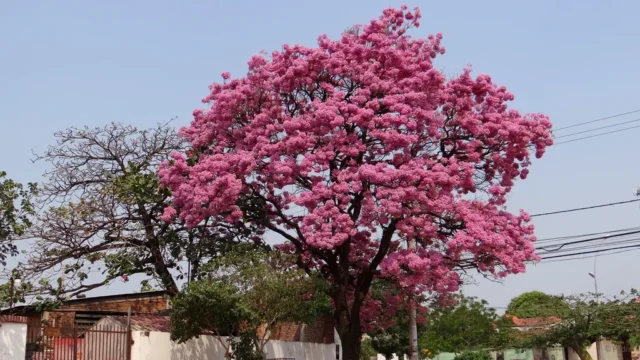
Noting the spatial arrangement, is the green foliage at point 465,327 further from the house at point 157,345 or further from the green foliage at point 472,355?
the house at point 157,345

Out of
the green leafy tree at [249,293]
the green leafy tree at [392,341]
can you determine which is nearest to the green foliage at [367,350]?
the green leafy tree at [392,341]

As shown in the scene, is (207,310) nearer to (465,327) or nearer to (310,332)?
(310,332)

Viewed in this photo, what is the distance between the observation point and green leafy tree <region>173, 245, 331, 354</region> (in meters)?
24.2

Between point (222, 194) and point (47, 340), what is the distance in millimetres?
6266

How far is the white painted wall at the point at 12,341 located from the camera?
1834 centimetres

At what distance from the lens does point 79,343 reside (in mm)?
23344

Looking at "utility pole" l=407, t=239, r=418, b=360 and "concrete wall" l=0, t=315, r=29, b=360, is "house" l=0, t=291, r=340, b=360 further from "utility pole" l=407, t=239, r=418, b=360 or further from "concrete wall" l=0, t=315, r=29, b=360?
"utility pole" l=407, t=239, r=418, b=360

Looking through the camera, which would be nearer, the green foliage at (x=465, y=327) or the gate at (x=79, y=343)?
the gate at (x=79, y=343)

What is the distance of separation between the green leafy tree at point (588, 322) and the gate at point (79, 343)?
19542 millimetres

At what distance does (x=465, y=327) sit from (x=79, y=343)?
30.4m

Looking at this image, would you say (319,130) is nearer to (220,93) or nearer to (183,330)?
(220,93)

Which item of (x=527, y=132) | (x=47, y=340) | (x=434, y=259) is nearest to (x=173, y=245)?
(x=47, y=340)

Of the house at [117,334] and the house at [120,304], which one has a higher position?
the house at [120,304]

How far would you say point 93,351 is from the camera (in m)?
23.6
